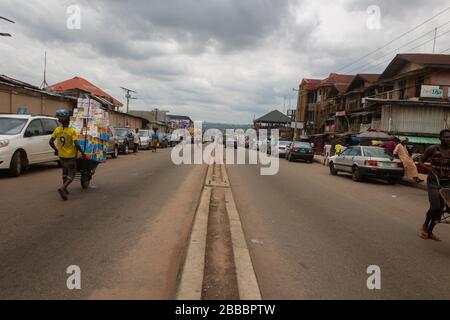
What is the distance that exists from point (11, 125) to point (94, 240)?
8.62 meters

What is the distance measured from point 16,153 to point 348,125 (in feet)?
129

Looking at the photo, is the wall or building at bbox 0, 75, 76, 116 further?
the wall

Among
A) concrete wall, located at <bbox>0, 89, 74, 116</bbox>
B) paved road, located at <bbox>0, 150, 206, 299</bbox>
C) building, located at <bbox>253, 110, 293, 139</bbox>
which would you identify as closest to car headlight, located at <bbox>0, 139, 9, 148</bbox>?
paved road, located at <bbox>0, 150, 206, 299</bbox>

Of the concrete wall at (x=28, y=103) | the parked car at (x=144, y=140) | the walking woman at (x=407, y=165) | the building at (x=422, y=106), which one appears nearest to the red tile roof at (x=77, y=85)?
the parked car at (x=144, y=140)

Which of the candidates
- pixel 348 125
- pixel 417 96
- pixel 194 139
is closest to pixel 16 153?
pixel 417 96

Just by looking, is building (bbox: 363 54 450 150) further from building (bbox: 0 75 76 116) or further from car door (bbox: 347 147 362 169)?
building (bbox: 0 75 76 116)

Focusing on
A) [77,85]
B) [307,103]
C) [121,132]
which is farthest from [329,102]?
[121,132]

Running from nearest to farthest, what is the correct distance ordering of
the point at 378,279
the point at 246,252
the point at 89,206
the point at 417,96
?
the point at 378,279 → the point at 246,252 → the point at 89,206 → the point at 417,96

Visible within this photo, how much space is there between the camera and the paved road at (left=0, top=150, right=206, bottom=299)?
12.7ft

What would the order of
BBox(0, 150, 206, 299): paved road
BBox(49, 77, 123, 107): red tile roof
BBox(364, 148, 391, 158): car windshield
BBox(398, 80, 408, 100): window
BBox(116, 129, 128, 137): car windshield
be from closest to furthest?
BBox(0, 150, 206, 299): paved road → BBox(364, 148, 391, 158): car windshield → BBox(116, 129, 128, 137): car windshield → BBox(398, 80, 408, 100): window → BBox(49, 77, 123, 107): red tile roof

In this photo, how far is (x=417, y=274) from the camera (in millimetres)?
4660

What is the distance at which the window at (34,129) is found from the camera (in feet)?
40.1

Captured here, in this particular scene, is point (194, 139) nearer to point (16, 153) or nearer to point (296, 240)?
point (16, 153)

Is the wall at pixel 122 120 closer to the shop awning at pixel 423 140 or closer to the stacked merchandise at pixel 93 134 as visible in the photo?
the shop awning at pixel 423 140
